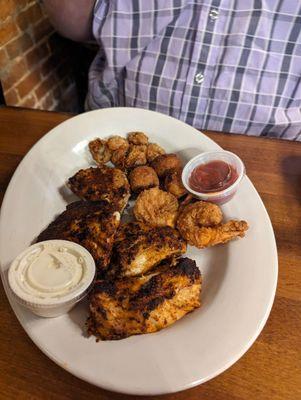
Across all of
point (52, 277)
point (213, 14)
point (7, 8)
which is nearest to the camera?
point (52, 277)

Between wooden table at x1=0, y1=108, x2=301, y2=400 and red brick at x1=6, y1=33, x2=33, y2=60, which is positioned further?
red brick at x1=6, y1=33, x2=33, y2=60

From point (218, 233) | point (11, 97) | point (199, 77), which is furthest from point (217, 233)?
point (11, 97)

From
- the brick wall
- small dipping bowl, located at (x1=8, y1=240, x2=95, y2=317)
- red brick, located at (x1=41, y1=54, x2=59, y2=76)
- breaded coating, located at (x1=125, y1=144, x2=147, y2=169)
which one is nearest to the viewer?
small dipping bowl, located at (x1=8, y1=240, x2=95, y2=317)

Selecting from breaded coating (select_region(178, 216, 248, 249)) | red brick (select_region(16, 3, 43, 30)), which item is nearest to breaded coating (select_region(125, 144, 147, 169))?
breaded coating (select_region(178, 216, 248, 249))

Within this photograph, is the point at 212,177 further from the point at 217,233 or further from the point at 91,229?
the point at 91,229

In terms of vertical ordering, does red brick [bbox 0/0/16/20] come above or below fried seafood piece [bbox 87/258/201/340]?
above

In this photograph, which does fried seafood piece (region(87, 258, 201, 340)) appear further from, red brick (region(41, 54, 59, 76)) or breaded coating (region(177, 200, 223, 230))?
red brick (region(41, 54, 59, 76))

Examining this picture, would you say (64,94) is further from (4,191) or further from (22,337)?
(22,337)
